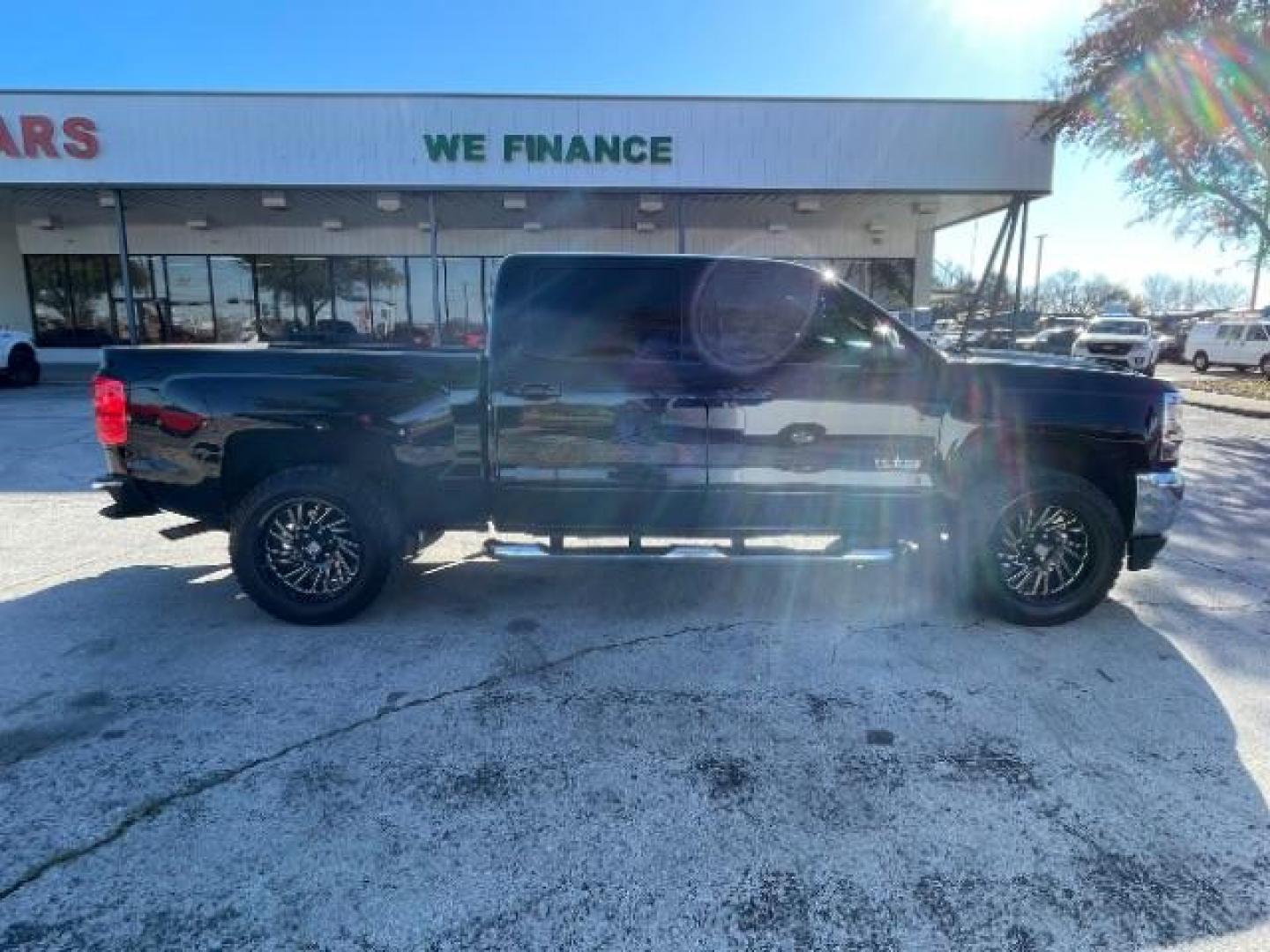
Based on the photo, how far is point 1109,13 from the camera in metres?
16.7

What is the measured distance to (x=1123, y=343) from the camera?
22953 mm

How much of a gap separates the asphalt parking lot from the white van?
A: 2763cm

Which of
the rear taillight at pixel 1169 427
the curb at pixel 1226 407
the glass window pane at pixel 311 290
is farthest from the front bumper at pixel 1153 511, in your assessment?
the glass window pane at pixel 311 290

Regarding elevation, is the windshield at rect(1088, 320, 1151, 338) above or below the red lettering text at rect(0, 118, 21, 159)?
below

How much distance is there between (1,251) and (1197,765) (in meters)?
30.0

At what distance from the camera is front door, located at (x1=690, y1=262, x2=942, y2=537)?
14.4 feet

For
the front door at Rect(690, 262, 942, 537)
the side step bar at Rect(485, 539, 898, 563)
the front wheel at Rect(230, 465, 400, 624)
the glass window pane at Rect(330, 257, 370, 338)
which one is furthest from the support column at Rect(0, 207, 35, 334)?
the front door at Rect(690, 262, 942, 537)

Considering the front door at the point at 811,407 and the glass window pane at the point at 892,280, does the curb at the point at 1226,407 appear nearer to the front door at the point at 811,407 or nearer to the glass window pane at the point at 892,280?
the glass window pane at the point at 892,280

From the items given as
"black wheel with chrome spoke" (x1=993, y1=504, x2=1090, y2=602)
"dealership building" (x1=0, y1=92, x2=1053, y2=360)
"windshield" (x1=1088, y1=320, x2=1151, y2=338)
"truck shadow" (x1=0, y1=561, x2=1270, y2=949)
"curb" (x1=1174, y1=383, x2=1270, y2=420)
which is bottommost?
"truck shadow" (x1=0, y1=561, x2=1270, y2=949)

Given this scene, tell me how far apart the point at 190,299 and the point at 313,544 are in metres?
22.2

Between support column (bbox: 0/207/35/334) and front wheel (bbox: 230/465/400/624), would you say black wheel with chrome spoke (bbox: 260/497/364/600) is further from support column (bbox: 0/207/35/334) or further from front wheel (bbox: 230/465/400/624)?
support column (bbox: 0/207/35/334)

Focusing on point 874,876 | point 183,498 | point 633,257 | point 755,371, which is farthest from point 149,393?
point 874,876

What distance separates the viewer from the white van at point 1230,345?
2628 centimetres

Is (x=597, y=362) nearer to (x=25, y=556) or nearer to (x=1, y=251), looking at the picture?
(x=25, y=556)
